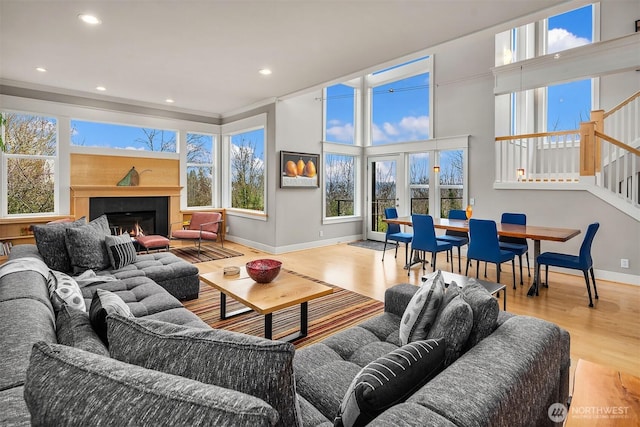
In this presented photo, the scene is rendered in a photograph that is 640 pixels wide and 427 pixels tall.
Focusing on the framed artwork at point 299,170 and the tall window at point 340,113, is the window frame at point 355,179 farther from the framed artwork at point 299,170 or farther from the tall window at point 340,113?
the framed artwork at point 299,170

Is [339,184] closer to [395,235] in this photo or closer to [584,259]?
[395,235]

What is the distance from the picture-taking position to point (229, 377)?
79 centimetres

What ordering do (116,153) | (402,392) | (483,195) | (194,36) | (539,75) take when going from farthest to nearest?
(116,153) → (483,195) → (539,75) → (194,36) → (402,392)

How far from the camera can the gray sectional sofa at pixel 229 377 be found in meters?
0.60

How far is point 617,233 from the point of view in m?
4.39

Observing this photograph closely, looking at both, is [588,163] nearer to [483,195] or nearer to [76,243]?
[483,195]

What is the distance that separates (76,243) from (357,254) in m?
4.36

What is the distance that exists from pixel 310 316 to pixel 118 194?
15.9ft

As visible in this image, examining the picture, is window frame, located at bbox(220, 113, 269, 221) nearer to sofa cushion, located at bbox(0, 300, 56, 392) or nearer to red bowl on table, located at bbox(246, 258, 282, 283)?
red bowl on table, located at bbox(246, 258, 282, 283)

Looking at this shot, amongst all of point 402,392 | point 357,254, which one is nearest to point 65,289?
point 402,392

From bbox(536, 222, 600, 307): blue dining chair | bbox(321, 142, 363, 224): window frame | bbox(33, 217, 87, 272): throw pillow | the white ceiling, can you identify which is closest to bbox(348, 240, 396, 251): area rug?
bbox(321, 142, 363, 224): window frame

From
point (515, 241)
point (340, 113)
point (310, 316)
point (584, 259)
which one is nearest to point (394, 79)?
point (340, 113)

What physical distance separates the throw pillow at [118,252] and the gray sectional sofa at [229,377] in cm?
154

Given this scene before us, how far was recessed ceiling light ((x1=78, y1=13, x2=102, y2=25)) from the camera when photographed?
3200 mm
